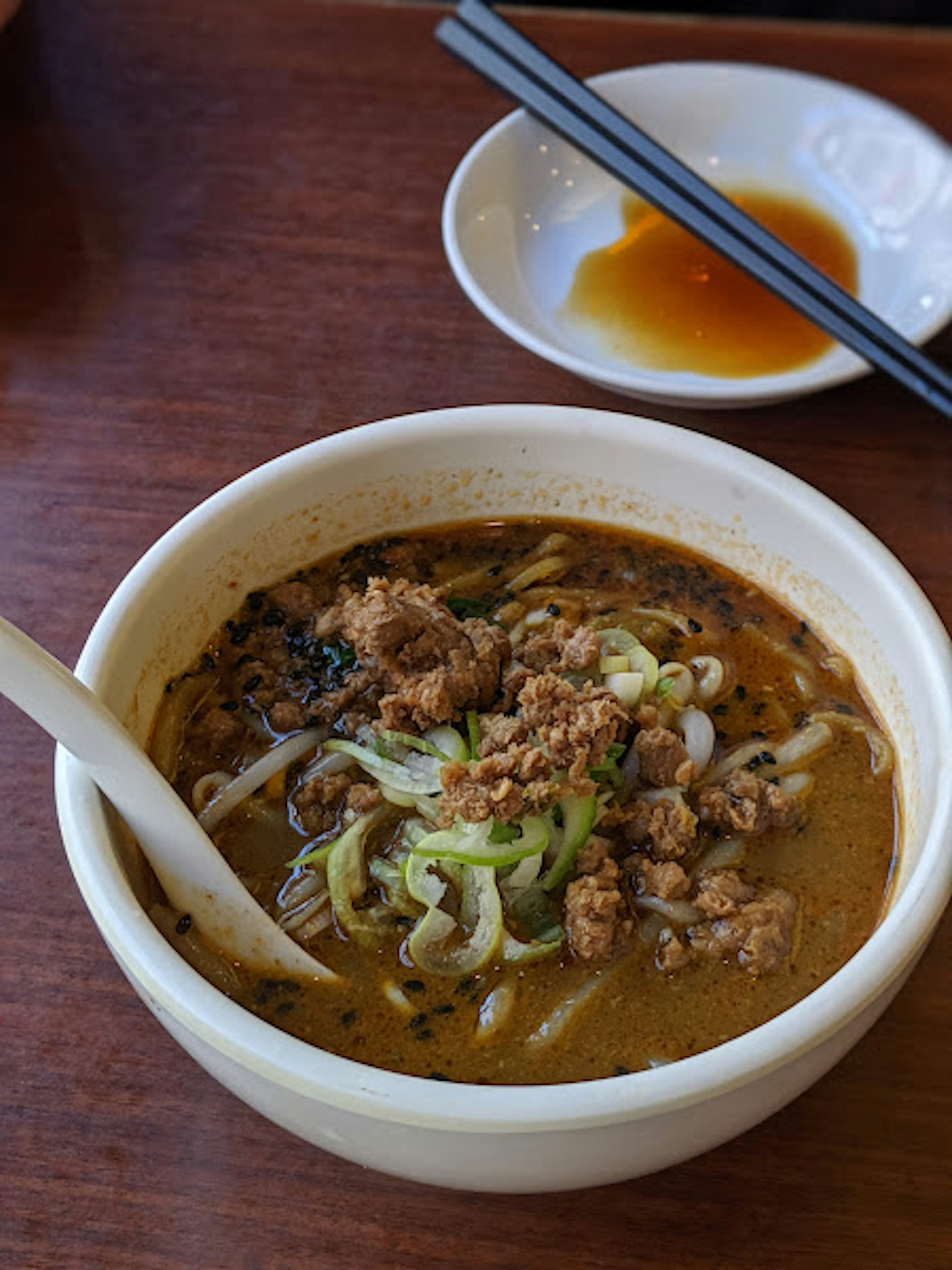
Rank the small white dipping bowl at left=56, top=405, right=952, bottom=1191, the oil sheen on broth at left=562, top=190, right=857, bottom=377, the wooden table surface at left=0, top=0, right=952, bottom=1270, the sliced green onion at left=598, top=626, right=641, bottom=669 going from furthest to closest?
the oil sheen on broth at left=562, top=190, right=857, bottom=377, the sliced green onion at left=598, top=626, right=641, bottom=669, the wooden table surface at left=0, top=0, right=952, bottom=1270, the small white dipping bowl at left=56, top=405, right=952, bottom=1191

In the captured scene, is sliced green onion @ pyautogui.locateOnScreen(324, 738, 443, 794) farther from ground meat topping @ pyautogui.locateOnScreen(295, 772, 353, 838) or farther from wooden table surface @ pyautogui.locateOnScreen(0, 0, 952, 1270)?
wooden table surface @ pyautogui.locateOnScreen(0, 0, 952, 1270)

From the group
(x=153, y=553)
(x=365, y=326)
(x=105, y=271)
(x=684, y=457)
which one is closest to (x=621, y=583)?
(x=684, y=457)

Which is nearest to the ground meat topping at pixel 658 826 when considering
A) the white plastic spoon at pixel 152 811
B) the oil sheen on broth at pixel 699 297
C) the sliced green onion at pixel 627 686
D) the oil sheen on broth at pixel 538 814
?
the oil sheen on broth at pixel 538 814

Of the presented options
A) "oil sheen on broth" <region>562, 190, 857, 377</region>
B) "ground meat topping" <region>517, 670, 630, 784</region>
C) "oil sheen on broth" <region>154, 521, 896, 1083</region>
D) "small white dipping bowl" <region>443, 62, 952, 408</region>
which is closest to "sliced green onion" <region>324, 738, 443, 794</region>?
"oil sheen on broth" <region>154, 521, 896, 1083</region>

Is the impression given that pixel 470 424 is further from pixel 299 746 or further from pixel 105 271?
pixel 105 271

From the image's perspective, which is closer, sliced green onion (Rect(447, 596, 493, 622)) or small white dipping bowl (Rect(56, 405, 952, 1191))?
small white dipping bowl (Rect(56, 405, 952, 1191))

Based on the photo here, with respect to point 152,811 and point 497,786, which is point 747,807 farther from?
point 152,811
